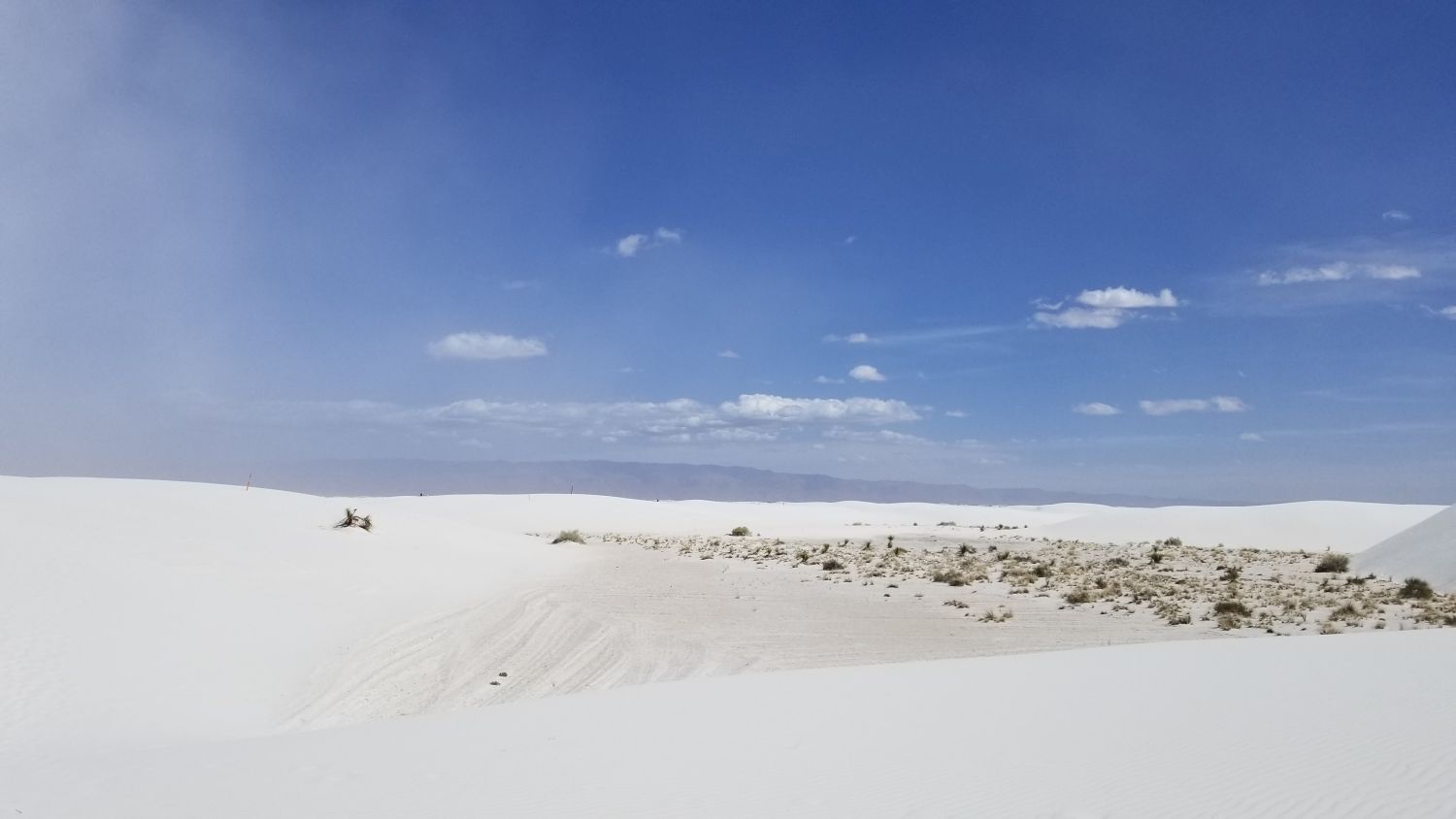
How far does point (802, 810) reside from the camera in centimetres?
639

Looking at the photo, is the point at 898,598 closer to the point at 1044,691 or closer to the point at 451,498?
the point at 1044,691

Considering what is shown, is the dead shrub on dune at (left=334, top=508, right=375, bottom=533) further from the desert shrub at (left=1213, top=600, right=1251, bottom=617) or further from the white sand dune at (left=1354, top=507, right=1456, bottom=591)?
the white sand dune at (left=1354, top=507, right=1456, bottom=591)

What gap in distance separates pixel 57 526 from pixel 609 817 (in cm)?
1681

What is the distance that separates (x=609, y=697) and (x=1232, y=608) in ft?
46.0

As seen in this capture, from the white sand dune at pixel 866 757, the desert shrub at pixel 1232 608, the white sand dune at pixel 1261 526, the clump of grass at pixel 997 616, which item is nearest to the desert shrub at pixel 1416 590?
the desert shrub at pixel 1232 608

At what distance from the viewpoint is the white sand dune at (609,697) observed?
6.74 meters

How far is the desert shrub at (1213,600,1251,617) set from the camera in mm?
18609

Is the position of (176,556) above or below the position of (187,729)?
A: above

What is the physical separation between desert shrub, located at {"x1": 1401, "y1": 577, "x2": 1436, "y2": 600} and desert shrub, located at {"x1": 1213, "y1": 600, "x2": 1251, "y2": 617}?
432 centimetres

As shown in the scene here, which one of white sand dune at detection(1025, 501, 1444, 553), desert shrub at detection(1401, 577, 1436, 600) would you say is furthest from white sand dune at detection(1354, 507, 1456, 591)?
white sand dune at detection(1025, 501, 1444, 553)

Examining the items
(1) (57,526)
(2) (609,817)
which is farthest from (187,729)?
(1) (57,526)

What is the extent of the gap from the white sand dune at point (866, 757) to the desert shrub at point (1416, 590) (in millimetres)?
10809

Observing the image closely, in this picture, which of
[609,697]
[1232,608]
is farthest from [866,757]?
[1232,608]

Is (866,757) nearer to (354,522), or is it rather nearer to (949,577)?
(949,577)
